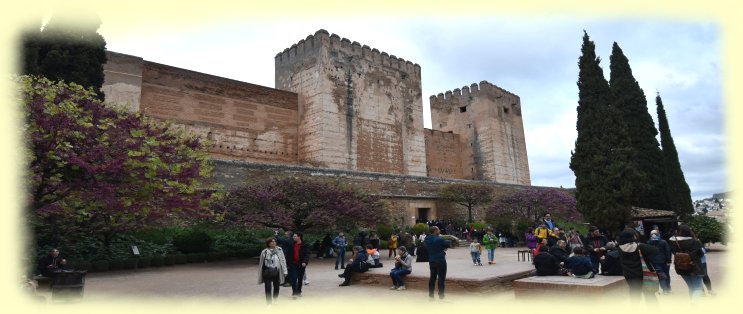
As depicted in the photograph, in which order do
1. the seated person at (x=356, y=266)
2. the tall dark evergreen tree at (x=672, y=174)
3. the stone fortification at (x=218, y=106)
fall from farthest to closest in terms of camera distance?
the tall dark evergreen tree at (x=672, y=174)
the stone fortification at (x=218, y=106)
the seated person at (x=356, y=266)

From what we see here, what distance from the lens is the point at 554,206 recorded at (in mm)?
25312

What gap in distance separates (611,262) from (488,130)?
94.0 feet

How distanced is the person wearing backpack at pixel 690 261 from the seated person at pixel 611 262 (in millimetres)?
1356

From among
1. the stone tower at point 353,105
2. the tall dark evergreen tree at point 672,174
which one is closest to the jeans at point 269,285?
the stone tower at point 353,105

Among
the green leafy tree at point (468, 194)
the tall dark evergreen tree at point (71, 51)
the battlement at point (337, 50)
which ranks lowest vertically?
the green leafy tree at point (468, 194)

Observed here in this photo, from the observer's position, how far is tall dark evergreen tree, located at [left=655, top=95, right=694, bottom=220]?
20.4 meters

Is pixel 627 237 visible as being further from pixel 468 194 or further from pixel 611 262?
pixel 468 194

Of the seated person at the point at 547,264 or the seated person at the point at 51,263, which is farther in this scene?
the seated person at the point at 51,263

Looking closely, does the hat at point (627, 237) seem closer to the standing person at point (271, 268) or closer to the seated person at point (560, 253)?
the seated person at point (560, 253)

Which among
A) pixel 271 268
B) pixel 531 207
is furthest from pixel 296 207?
pixel 531 207

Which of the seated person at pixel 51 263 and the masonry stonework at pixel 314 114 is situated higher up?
the masonry stonework at pixel 314 114

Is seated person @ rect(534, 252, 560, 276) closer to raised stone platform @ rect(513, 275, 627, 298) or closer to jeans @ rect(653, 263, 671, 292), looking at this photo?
raised stone platform @ rect(513, 275, 627, 298)

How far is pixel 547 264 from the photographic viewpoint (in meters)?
7.72

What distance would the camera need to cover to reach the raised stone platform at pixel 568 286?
6.43 m
